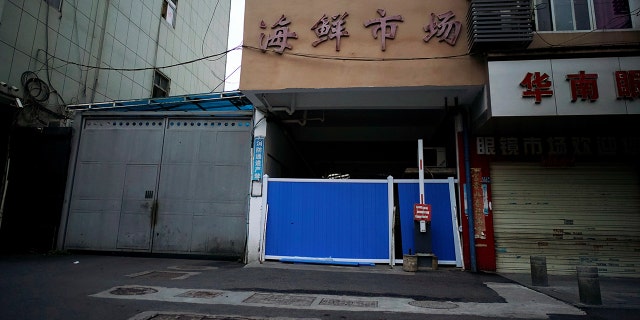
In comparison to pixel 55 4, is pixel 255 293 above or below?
below

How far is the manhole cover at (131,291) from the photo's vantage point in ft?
17.8

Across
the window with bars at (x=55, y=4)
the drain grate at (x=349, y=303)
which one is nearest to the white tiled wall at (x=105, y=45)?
the window with bars at (x=55, y=4)

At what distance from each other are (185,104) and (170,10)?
8730mm

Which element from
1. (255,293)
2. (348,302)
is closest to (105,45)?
(255,293)

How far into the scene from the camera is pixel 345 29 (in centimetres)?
881

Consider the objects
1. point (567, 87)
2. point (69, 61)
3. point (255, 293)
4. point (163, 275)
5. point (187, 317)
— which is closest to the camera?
point (187, 317)

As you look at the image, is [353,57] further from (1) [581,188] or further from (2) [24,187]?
(2) [24,187]

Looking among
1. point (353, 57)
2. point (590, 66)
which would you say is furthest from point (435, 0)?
point (590, 66)

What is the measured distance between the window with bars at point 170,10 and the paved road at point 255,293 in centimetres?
1202

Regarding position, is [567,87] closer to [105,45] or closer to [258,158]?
[258,158]

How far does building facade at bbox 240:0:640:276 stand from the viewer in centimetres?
796

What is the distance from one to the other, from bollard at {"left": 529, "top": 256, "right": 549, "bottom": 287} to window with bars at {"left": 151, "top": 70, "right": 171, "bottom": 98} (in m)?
15.1

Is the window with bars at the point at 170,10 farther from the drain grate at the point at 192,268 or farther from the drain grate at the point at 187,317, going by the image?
the drain grate at the point at 187,317

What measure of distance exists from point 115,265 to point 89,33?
343 inches
